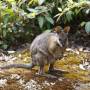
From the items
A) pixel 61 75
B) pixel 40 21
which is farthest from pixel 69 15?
pixel 61 75

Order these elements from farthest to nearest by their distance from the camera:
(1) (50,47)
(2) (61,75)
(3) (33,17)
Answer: (3) (33,17) → (2) (61,75) → (1) (50,47)

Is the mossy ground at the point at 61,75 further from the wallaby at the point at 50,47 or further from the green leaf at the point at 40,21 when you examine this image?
the green leaf at the point at 40,21

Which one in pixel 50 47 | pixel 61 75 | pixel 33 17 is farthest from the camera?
pixel 33 17

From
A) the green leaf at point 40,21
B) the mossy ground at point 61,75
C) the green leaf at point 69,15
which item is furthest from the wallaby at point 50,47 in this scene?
the green leaf at point 69,15

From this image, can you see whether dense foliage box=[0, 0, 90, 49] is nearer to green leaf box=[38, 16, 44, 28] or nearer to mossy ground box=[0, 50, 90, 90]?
green leaf box=[38, 16, 44, 28]

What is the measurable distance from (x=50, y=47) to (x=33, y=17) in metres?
1.64

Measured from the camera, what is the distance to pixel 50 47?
425 centimetres

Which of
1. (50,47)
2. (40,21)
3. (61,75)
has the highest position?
(40,21)

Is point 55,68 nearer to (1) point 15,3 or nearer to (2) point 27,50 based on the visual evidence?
(2) point 27,50

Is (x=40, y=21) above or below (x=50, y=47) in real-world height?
above

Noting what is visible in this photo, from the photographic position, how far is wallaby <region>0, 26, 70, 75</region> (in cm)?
423

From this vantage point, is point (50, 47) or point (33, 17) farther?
point (33, 17)

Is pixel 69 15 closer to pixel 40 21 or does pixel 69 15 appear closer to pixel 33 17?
pixel 40 21

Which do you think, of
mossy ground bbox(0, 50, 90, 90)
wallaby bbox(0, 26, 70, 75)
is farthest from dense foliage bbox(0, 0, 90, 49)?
wallaby bbox(0, 26, 70, 75)
